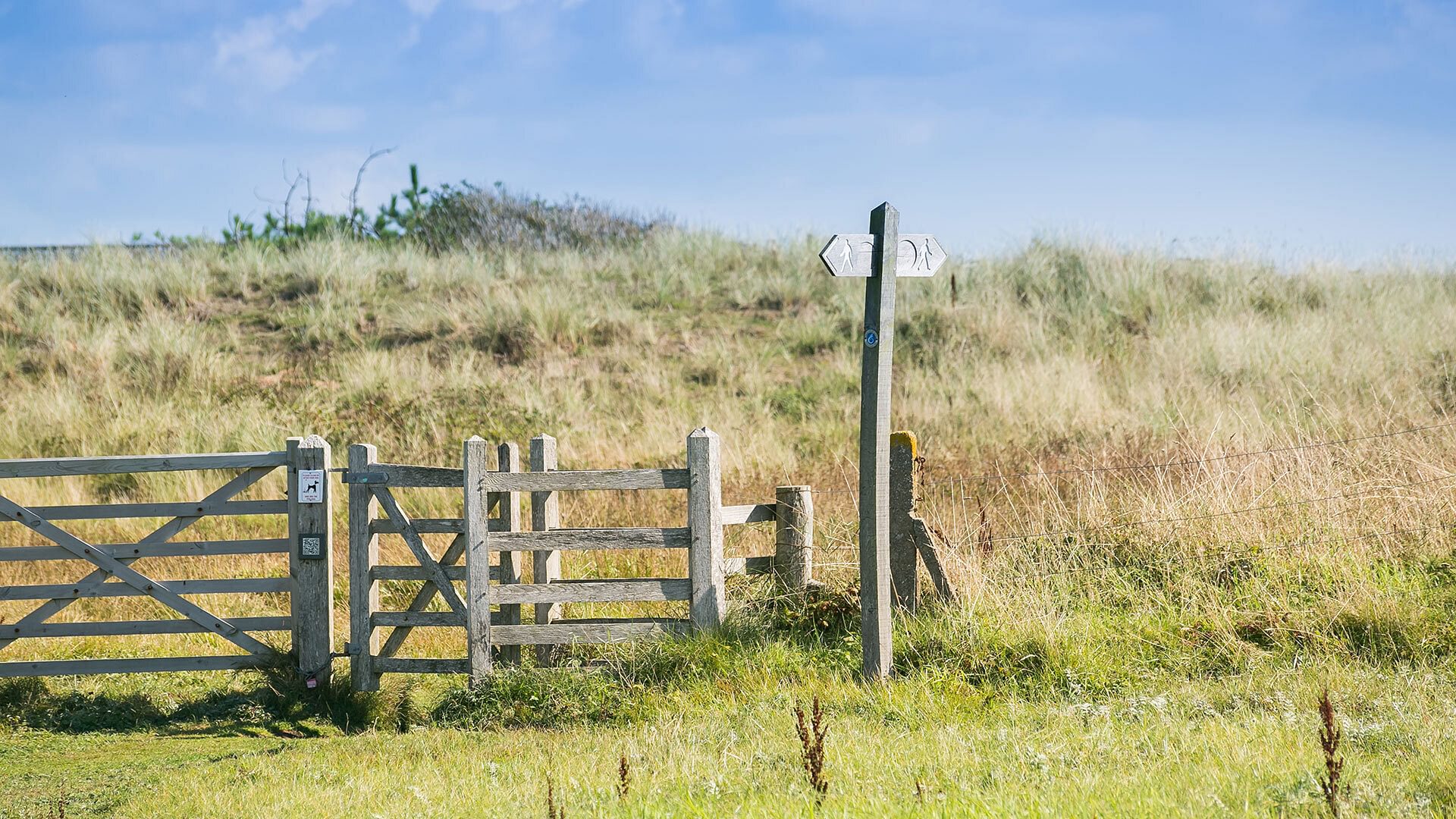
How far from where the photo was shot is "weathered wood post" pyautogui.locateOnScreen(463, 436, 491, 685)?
7.79 metres

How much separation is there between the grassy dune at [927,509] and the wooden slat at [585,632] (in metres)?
0.19

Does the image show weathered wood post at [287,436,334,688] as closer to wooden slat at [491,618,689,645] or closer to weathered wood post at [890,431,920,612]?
wooden slat at [491,618,689,645]

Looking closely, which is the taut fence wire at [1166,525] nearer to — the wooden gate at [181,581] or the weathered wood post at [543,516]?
the weathered wood post at [543,516]

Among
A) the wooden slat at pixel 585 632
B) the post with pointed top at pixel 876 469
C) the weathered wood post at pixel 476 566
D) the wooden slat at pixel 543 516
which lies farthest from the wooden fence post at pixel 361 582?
the post with pointed top at pixel 876 469

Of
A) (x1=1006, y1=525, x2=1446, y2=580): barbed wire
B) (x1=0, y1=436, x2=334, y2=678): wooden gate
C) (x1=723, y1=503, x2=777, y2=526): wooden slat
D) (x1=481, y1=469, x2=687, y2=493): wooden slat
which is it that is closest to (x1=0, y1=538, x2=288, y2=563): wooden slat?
(x1=0, y1=436, x2=334, y2=678): wooden gate

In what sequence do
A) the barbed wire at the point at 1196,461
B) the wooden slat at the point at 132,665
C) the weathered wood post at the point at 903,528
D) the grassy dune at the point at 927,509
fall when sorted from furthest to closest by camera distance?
1. the barbed wire at the point at 1196,461
2. the wooden slat at the point at 132,665
3. the weathered wood post at the point at 903,528
4. the grassy dune at the point at 927,509

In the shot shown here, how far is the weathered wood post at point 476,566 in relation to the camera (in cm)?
779

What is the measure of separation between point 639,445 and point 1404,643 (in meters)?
9.12

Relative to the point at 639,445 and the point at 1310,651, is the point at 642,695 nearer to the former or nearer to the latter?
the point at 1310,651

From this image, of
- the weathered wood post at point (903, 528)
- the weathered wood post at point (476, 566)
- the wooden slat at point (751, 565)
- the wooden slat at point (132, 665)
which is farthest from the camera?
the wooden slat at point (132, 665)

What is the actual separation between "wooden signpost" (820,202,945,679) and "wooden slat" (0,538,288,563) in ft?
14.9

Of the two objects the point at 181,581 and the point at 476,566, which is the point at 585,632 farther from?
the point at 181,581

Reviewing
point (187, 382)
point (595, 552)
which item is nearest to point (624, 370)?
point (187, 382)

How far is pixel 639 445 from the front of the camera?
14.2 m
